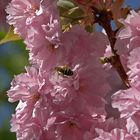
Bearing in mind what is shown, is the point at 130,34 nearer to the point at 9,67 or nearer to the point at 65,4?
the point at 65,4

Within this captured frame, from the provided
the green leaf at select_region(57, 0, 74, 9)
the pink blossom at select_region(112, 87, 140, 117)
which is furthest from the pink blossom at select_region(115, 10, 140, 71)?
the green leaf at select_region(57, 0, 74, 9)

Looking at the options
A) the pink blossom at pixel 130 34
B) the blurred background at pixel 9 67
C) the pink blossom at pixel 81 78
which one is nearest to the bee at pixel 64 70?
the pink blossom at pixel 81 78

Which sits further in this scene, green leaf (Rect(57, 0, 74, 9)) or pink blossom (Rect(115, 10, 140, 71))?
green leaf (Rect(57, 0, 74, 9))

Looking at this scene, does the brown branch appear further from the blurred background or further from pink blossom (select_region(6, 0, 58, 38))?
the blurred background

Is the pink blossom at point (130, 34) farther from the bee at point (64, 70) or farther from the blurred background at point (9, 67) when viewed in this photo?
the blurred background at point (9, 67)

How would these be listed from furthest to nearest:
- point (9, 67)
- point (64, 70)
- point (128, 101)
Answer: point (9, 67), point (64, 70), point (128, 101)

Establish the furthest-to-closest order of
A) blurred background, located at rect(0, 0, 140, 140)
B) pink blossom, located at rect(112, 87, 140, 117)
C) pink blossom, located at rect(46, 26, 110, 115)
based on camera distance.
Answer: blurred background, located at rect(0, 0, 140, 140) → pink blossom, located at rect(46, 26, 110, 115) → pink blossom, located at rect(112, 87, 140, 117)

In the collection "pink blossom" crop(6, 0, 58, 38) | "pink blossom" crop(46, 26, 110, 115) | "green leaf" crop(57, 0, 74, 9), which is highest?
"pink blossom" crop(6, 0, 58, 38)

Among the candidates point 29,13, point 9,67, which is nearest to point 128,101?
point 29,13

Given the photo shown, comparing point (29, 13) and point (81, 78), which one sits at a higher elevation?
point (29, 13)

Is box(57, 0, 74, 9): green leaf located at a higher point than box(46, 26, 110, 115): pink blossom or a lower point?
higher

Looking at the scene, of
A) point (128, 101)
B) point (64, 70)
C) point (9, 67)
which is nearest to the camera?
point (128, 101)
